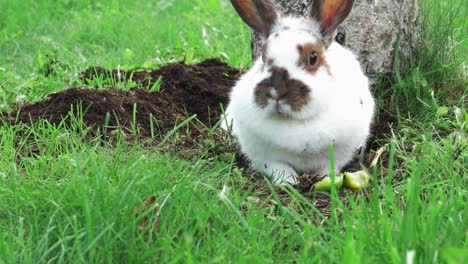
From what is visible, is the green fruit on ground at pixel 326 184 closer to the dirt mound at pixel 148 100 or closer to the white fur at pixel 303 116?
the white fur at pixel 303 116

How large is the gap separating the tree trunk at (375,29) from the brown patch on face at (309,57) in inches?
37.2

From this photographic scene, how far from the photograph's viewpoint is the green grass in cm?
241

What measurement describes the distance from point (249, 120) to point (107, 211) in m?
1.19

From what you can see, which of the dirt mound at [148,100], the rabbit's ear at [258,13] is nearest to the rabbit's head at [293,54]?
the rabbit's ear at [258,13]

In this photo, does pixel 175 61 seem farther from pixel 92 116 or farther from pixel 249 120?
pixel 249 120

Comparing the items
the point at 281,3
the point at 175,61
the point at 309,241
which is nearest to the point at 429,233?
the point at 309,241

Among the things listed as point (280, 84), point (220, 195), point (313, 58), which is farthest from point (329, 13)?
point (220, 195)

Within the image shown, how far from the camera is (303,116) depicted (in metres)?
3.39

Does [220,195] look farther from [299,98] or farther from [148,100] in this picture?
[148,100]

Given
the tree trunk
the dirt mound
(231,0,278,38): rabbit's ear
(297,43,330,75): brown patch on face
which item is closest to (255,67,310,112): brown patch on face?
(297,43,330,75): brown patch on face

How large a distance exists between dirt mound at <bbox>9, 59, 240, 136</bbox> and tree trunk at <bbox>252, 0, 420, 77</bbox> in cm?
91

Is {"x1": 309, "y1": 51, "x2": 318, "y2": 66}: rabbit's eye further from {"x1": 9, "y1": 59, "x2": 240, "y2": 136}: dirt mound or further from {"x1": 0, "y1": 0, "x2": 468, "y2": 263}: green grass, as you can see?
{"x1": 9, "y1": 59, "x2": 240, "y2": 136}: dirt mound

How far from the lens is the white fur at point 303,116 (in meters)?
3.40

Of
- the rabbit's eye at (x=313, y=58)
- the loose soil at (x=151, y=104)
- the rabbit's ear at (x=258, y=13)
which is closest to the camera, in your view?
the rabbit's eye at (x=313, y=58)
